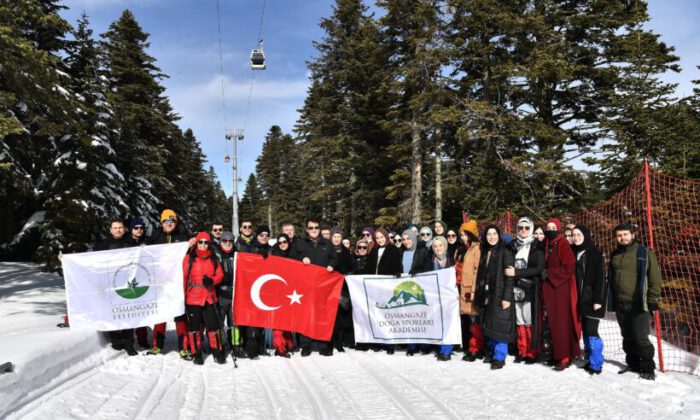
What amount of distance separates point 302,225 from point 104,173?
31.6 m

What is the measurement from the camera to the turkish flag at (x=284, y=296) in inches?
268

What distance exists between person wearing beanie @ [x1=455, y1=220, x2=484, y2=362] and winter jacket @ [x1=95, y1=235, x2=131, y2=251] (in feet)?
17.3

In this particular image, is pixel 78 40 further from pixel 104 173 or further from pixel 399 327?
pixel 399 327

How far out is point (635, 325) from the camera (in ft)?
17.8

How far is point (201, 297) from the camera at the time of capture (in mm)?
6238

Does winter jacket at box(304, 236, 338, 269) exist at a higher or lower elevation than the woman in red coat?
higher

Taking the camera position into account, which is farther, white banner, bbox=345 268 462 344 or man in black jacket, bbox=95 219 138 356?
white banner, bbox=345 268 462 344

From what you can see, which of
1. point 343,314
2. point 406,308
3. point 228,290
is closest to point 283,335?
point 343,314

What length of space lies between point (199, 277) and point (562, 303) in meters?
5.10

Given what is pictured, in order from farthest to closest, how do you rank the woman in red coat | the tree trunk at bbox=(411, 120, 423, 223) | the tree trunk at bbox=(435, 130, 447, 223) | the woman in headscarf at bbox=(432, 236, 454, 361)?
the tree trunk at bbox=(411, 120, 423, 223) → the tree trunk at bbox=(435, 130, 447, 223) → the woman in headscarf at bbox=(432, 236, 454, 361) → the woman in red coat

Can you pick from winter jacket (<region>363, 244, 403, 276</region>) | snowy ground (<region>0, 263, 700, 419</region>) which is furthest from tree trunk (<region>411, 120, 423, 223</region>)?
snowy ground (<region>0, 263, 700, 419</region>)

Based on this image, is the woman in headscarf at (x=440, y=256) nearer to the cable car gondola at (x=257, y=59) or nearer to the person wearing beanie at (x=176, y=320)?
the person wearing beanie at (x=176, y=320)

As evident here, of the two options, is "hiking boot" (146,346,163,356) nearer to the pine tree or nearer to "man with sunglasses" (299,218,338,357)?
"man with sunglasses" (299,218,338,357)

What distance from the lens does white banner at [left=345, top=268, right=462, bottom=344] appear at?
22.2 ft
